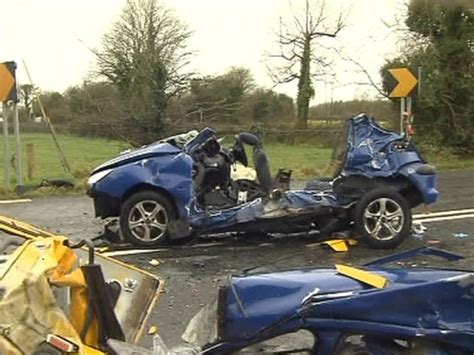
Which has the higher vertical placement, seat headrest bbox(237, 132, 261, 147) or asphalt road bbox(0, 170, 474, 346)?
seat headrest bbox(237, 132, 261, 147)

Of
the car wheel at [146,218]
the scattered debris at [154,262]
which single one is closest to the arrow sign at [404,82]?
the car wheel at [146,218]

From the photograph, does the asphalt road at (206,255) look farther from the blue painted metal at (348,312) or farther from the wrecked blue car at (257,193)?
the blue painted metal at (348,312)

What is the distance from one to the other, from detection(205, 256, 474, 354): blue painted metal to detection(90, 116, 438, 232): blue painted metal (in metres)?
4.87

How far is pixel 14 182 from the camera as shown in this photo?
15.0 m

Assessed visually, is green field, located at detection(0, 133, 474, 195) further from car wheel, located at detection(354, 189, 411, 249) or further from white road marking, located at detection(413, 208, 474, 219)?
car wheel, located at detection(354, 189, 411, 249)

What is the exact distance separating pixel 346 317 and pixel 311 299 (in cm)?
17

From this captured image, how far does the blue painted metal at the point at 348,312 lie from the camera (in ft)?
11.1

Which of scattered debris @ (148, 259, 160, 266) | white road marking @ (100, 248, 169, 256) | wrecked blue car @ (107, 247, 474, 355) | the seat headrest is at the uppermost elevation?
the seat headrest

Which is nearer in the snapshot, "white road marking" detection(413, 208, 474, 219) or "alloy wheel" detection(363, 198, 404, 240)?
"alloy wheel" detection(363, 198, 404, 240)

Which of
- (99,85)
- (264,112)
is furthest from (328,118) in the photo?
Result: (99,85)

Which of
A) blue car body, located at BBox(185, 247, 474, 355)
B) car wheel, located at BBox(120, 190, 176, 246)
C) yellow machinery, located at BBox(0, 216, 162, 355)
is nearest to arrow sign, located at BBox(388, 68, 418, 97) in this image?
car wheel, located at BBox(120, 190, 176, 246)

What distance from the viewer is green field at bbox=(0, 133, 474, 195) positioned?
1839cm

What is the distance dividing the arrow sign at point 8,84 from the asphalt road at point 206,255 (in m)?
2.18

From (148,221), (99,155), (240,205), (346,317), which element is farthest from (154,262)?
(99,155)
